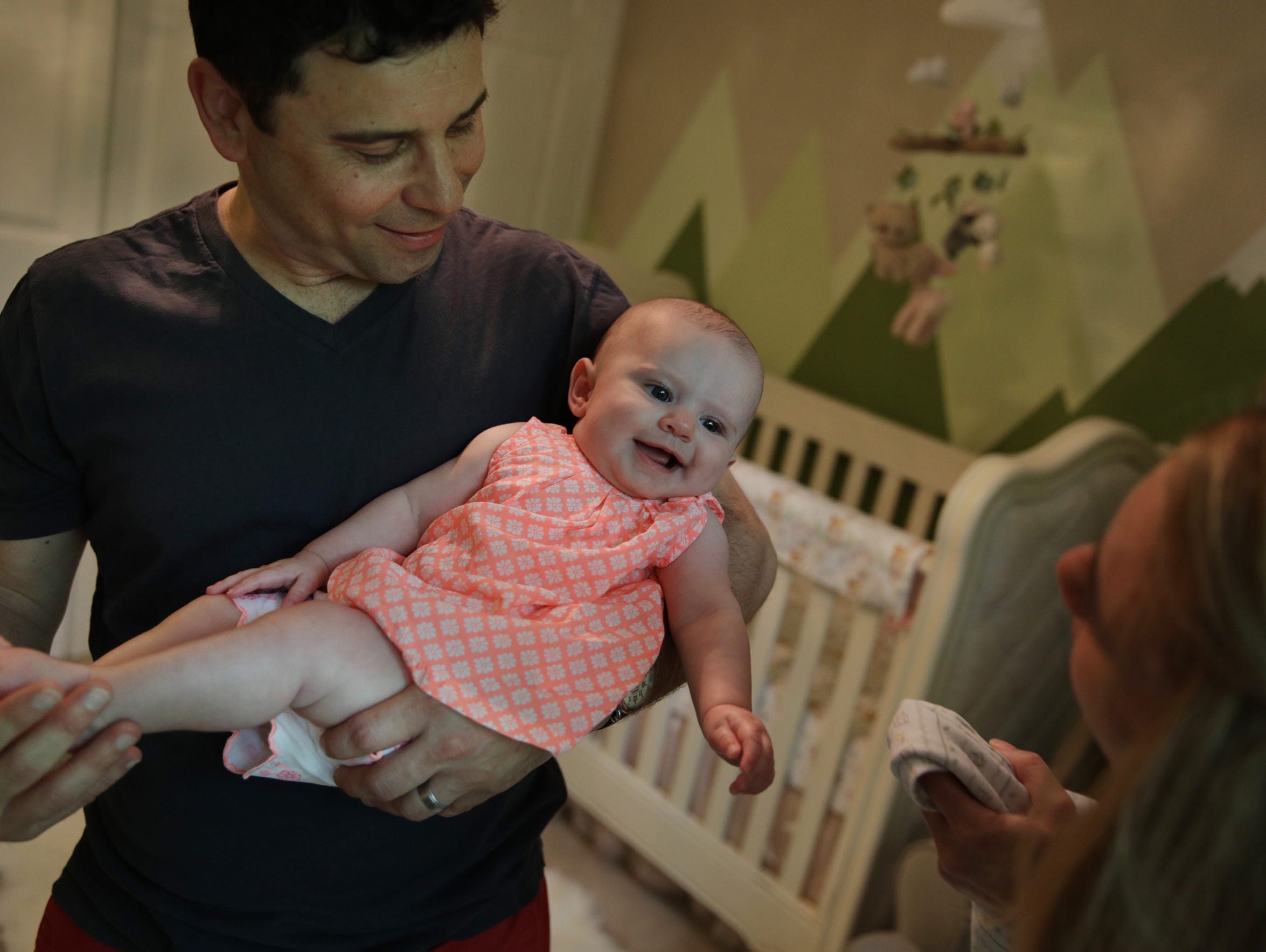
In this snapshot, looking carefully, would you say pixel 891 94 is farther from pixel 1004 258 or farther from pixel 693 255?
pixel 693 255

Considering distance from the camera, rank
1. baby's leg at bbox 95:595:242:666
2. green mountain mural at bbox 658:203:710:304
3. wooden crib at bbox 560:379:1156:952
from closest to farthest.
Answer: baby's leg at bbox 95:595:242:666 < wooden crib at bbox 560:379:1156:952 < green mountain mural at bbox 658:203:710:304

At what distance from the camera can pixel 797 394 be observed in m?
2.77

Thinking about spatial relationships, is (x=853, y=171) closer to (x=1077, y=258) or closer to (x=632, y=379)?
(x=1077, y=258)

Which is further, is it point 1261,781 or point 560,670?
point 560,670

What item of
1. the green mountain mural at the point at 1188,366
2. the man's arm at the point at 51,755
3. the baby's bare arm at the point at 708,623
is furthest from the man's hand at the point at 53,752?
the green mountain mural at the point at 1188,366

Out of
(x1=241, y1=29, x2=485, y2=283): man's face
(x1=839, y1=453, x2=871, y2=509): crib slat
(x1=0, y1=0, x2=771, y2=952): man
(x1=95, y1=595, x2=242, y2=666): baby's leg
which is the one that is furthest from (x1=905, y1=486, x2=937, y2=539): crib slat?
(x1=95, y1=595, x2=242, y2=666): baby's leg

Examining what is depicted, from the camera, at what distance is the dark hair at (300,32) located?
2.85ft

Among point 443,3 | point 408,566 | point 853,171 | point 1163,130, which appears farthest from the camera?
point 853,171

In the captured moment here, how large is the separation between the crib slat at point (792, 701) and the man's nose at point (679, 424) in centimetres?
90

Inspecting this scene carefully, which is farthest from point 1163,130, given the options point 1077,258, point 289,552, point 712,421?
point 289,552

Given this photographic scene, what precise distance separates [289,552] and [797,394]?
1907 mm

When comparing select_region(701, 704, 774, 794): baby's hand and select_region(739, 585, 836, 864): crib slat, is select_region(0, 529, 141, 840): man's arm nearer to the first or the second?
select_region(701, 704, 774, 794): baby's hand

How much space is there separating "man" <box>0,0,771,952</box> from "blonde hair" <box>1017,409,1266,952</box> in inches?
21.1

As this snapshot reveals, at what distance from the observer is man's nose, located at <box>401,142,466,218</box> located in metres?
0.96
